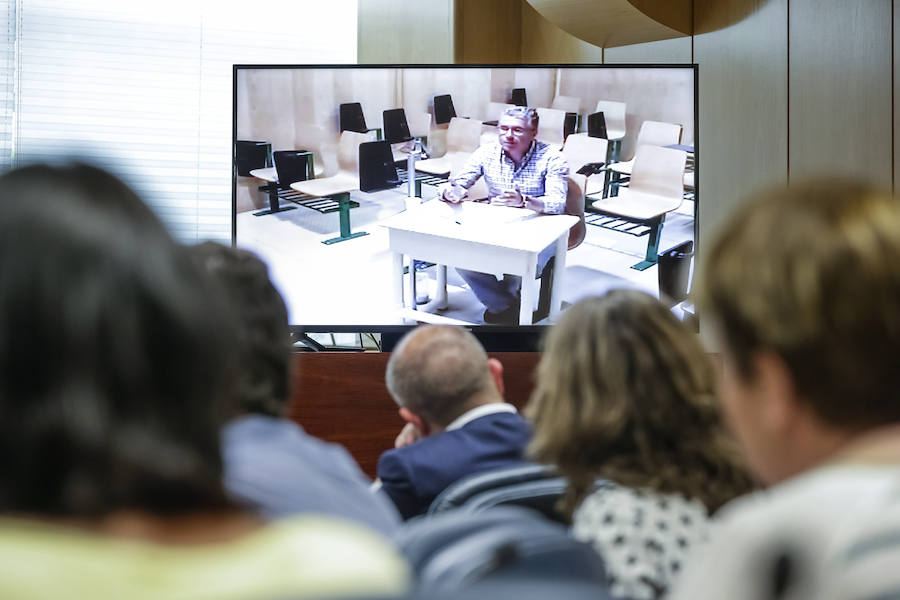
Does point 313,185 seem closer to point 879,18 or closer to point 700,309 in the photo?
point 879,18

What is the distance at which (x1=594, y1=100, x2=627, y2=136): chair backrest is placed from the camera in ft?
12.7

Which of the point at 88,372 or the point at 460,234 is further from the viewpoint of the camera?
the point at 460,234

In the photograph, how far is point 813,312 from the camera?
79 centimetres

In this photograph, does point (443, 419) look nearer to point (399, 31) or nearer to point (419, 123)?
point (419, 123)

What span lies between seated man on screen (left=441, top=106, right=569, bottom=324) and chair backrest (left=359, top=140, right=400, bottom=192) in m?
0.24

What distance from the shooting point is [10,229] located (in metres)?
0.58

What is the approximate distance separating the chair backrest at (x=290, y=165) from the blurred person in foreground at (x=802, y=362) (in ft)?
10.4

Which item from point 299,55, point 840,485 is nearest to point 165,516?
point 840,485

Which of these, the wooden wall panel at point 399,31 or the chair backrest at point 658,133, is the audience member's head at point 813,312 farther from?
the wooden wall panel at point 399,31

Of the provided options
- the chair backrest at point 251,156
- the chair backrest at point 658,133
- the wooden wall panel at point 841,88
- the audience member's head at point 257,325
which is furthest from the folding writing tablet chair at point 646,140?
the audience member's head at point 257,325

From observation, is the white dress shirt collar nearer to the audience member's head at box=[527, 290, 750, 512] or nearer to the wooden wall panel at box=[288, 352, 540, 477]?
the audience member's head at box=[527, 290, 750, 512]

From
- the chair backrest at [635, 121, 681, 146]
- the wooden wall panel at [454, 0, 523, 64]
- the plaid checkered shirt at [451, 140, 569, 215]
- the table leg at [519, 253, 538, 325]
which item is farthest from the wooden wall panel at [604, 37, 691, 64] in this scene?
the table leg at [519, 253, 538, 325]

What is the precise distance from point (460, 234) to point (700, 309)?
2920 millimetres

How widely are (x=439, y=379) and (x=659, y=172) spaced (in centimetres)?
202
